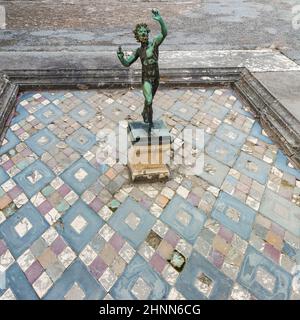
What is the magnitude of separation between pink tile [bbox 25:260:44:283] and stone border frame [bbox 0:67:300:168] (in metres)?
2.37

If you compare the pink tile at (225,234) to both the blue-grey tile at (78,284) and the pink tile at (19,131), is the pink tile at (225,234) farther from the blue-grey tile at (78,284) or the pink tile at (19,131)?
the pink tile at (19,131)

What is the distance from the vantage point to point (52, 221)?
9.90 feet

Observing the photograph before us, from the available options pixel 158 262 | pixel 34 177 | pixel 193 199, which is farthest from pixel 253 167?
pixel 34 177

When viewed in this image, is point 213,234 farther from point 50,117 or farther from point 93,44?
point 93,44

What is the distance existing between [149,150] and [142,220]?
787 mm

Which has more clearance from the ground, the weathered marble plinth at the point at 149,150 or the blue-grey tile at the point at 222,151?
the blue-grey tile at the point at 222,151

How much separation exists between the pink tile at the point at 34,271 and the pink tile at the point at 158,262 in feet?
3.33

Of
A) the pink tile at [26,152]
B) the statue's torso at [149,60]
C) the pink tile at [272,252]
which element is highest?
the statue's torso at [149,60]

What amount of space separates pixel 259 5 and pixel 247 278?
11.2 metres

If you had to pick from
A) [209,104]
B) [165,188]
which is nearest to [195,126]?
[209,104]

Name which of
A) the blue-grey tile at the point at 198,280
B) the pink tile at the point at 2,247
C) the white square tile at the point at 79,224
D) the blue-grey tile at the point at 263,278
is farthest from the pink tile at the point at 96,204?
the blue-grey tile at the point at 263,278

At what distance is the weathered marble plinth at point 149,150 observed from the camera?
3209 mm

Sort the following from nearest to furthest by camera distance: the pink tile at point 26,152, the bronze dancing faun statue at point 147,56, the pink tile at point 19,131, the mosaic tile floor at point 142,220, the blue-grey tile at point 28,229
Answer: the mosaic tile floor at point 142,220
the bronze dancing faun statue at point 147,56
the blue-grey tile at point 28,229
the pink tile at point 26,152
the pink tile at point 19,131

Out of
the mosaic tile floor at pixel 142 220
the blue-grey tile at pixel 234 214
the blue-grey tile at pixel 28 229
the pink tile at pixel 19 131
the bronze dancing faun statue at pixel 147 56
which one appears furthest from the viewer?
the pink tile at pixel 19 131
